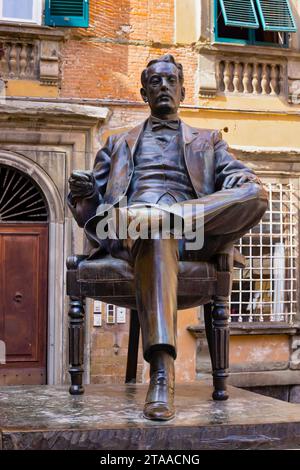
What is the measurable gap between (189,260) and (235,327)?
6194mm

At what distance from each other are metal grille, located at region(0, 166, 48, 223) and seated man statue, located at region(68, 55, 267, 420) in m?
5.51

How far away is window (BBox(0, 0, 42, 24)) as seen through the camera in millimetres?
10242

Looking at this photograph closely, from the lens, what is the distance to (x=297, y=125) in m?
11.0

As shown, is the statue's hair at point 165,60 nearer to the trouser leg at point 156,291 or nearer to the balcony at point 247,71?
the trouser leg at point 156,291

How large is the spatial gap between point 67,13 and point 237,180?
21.6 ft

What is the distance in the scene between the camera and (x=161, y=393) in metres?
3.75

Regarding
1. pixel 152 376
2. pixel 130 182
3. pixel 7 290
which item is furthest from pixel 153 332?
pixel 7 290

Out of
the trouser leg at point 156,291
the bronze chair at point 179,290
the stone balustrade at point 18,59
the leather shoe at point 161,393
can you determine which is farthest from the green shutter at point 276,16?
the leather shoe at point 161,393

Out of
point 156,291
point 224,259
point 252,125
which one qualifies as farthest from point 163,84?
point 252,125

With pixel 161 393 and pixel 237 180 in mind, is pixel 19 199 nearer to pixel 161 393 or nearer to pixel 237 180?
pixel 237 180

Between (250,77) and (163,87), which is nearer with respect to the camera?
(163,87)

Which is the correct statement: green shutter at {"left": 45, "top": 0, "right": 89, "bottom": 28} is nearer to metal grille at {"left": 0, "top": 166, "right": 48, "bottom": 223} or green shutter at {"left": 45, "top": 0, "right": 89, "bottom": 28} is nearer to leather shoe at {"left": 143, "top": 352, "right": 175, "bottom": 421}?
metal grille at {"left": 0, "top": 166, "right": 48, "bottom": 223}

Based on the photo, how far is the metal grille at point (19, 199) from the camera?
10.2 metres

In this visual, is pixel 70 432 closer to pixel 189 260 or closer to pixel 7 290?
pixel 189 260
